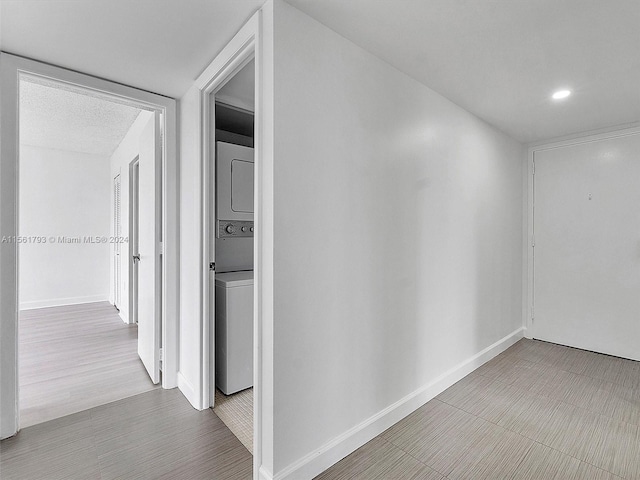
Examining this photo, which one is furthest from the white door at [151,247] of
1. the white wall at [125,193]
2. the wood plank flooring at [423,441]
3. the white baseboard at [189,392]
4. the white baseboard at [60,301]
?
the white baseboard at [60,301]

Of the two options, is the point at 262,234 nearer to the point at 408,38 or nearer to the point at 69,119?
the point at 408,38

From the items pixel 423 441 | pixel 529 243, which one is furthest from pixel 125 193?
pixel 529 243

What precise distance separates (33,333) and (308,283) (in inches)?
156

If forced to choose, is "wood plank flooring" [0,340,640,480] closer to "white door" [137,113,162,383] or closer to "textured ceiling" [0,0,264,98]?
"white door" [137,113,162,383]

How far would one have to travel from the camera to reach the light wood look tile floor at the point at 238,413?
202 centimetres

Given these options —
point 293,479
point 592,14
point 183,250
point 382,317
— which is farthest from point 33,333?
point 592,14

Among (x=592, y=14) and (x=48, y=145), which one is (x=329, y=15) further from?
(x=48, y=145)

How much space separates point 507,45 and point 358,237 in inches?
55.7

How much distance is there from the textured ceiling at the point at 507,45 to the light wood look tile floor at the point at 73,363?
2963mm

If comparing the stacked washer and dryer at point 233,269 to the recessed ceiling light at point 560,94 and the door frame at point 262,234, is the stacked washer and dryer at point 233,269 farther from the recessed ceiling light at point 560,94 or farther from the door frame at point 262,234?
the recessed ceiling light at point 560,94

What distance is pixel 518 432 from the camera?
2062 millimetres

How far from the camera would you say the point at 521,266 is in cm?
387

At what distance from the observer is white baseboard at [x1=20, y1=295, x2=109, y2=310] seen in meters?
4.60

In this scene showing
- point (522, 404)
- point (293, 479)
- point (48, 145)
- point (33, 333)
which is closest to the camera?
point (293, 479)
